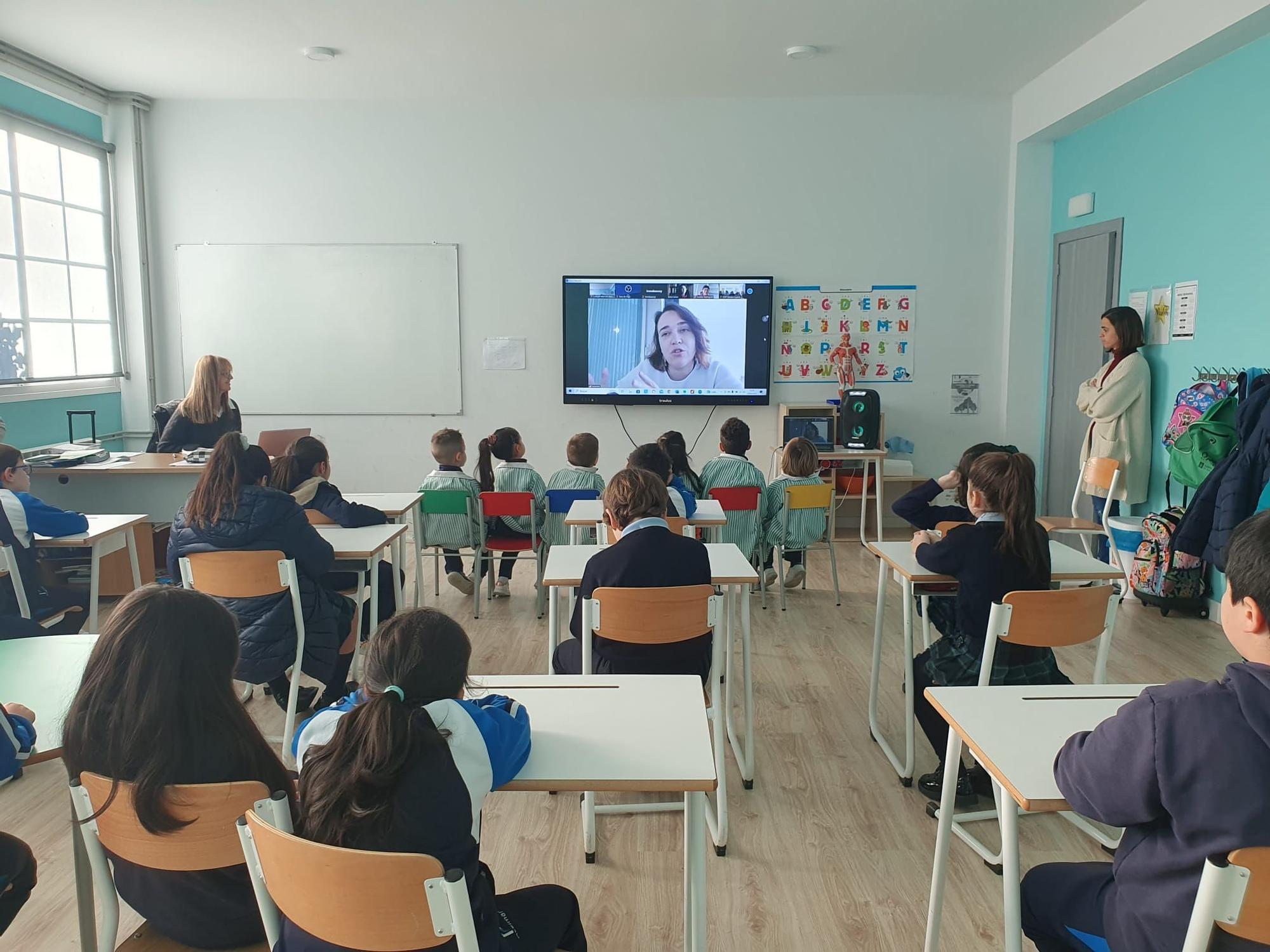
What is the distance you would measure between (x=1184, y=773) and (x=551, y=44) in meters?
5.28

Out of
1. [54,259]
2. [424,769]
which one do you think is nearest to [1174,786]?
[424,769]

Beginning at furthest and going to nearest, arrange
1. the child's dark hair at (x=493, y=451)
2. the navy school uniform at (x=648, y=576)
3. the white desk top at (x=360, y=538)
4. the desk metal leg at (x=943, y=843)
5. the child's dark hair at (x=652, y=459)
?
the child's dark hair at (x=493, y=451)
the child's dark hair at (x=652, y=459)
the white desk top at (x=360, y=538)
the navy school uniform at (x=648, y=576)
the desk metal leg at (x=943, y=843)

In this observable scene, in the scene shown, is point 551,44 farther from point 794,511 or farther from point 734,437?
point 794,511

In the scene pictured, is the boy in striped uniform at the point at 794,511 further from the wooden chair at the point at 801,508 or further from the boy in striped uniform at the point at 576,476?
the boy in striped uniform at the point at 576,476

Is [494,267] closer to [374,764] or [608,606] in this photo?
[608,606]

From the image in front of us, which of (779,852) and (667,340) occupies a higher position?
(667,340)

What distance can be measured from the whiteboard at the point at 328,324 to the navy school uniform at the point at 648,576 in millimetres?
4580

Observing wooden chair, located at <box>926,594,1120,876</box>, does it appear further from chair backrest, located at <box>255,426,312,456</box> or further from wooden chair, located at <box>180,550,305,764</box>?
chair backrest, located at <box>255,426,312,456</box>

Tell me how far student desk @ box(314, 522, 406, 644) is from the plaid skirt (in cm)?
195

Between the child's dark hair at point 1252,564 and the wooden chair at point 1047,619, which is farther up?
the child's dark hair at point 1252,564

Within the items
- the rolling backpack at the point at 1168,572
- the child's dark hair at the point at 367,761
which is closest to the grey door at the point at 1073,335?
the rolling backpack at the point at 1168,572

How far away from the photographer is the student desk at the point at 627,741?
1.58m

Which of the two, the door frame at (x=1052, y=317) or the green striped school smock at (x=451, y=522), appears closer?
the green striped school smock at (x=451, y=522)

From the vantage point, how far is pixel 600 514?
3980mm
